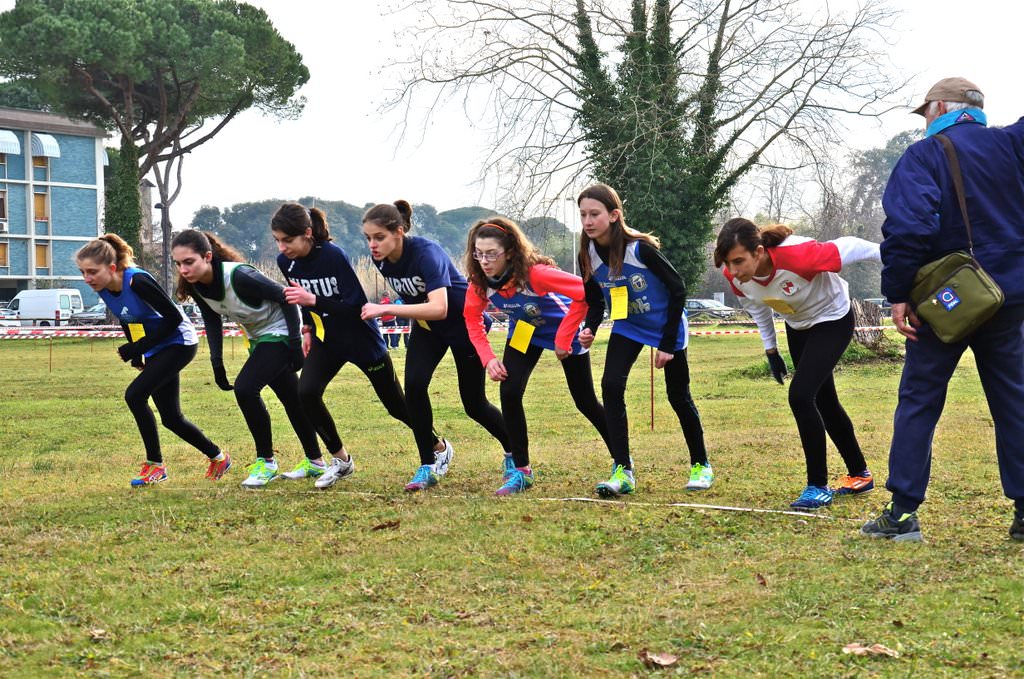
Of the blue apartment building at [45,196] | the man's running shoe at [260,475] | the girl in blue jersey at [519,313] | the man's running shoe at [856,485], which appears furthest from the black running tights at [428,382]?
the blue apartment building at [45,196]

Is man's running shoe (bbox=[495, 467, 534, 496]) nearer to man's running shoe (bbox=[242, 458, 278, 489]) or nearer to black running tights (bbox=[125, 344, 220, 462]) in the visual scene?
man's running shoe (bbox=[242, 458, 278, 489])

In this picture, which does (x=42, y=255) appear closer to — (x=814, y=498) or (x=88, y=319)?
(x=88, y=319)

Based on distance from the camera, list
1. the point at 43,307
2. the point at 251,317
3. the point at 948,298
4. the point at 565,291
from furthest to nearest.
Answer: the point at 43,307, the point at 251,317, the point at 565,291, the point at 948,298

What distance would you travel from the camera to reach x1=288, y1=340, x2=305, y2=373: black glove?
7.56 m

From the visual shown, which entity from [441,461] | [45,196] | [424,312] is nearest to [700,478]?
[441,461]

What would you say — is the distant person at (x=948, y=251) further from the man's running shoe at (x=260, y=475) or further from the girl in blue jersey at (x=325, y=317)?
the man's running shoe at (x=260, y=475)

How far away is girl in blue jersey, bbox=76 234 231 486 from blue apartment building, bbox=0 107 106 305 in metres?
58.6

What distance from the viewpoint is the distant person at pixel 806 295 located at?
5953 millimetres

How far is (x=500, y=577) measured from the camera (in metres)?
4.65

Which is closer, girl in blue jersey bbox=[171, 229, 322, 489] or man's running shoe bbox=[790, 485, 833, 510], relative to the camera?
man's running shoe bbox=[790, 485, 833, 510]

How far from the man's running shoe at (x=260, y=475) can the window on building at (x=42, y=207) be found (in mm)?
61412

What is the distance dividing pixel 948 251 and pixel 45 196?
217ft

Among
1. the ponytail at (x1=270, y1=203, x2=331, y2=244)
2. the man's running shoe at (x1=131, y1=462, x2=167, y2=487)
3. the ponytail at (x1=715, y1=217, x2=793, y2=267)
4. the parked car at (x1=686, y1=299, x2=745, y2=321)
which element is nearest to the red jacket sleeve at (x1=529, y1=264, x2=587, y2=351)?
the ponytail at (x1=715, y1=217, x2=793, y2=267)

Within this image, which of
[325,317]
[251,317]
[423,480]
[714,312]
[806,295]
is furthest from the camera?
[714,312]
